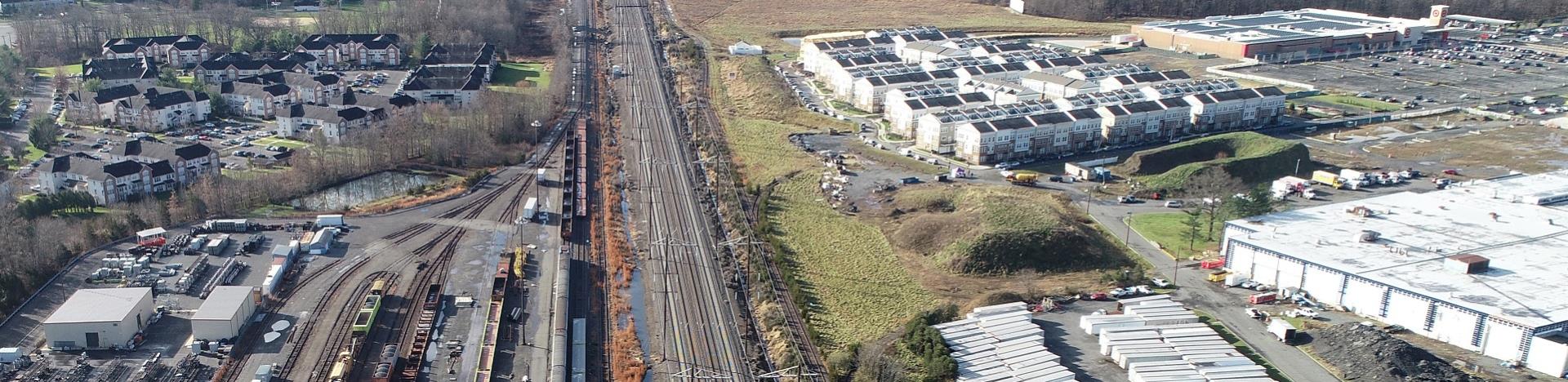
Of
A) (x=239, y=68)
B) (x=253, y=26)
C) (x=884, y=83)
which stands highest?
(x=253, y=26)

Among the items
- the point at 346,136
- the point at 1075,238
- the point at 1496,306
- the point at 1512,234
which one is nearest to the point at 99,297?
the point at 346,136

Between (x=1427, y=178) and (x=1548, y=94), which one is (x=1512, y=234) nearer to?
(x=1427, y=178)

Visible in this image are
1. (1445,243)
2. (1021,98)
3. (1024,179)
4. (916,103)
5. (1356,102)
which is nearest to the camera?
(1445,243)

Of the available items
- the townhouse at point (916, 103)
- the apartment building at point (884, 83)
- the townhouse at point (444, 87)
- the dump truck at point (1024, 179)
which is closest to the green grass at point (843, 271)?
the dump truck at point (1024, 179)

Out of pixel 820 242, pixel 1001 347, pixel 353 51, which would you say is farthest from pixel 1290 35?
pixel 353 51

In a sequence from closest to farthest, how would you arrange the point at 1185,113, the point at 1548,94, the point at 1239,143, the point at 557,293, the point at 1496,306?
1. the point at 1496,306
2. the point at 557,293
3. the point at 1239,143
4. the point at 1185,113
5. the point at 1548,94

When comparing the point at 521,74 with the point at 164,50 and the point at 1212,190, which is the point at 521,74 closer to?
the point at 164,50

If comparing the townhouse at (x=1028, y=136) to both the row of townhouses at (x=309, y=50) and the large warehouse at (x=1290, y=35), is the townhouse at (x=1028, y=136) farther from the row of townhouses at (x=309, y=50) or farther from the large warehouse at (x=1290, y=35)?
the row of townhouses at (x=309, y=50)
